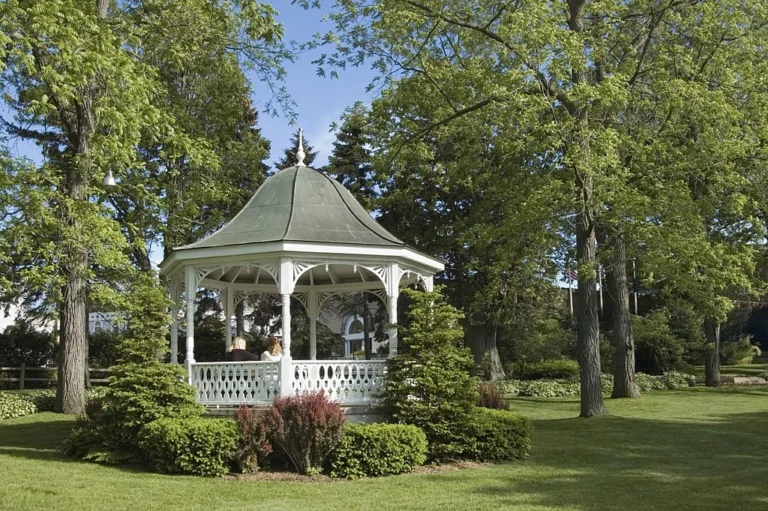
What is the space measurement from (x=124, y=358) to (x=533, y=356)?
22.6m

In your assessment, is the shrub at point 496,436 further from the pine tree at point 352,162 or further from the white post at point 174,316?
the pine tree at point 352,162

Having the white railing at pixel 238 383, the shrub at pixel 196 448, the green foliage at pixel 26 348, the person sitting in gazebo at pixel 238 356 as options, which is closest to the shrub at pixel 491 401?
the white railing at pixel 238 383

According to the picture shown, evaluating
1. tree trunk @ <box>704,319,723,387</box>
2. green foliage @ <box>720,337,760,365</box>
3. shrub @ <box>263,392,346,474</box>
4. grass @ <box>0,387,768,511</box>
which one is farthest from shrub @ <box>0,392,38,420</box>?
green foliage @ <box>720,337,760,365</box>

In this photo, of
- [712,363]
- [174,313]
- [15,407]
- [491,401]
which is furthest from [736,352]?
[15,407]

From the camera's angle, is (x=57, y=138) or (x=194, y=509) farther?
(x=57, y=138)

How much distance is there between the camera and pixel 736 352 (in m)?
39.8

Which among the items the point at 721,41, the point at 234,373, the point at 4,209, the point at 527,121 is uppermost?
the point at 721,41

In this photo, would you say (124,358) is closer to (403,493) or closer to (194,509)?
(194,509)

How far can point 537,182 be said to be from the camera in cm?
1930

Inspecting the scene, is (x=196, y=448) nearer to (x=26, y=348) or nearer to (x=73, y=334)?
(x=73, y=334)

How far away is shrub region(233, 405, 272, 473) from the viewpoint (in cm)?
Result: 1120

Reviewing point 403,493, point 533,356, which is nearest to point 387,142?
point 403,493

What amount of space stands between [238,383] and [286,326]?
1298 mm

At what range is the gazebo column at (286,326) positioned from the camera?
42.0ft
